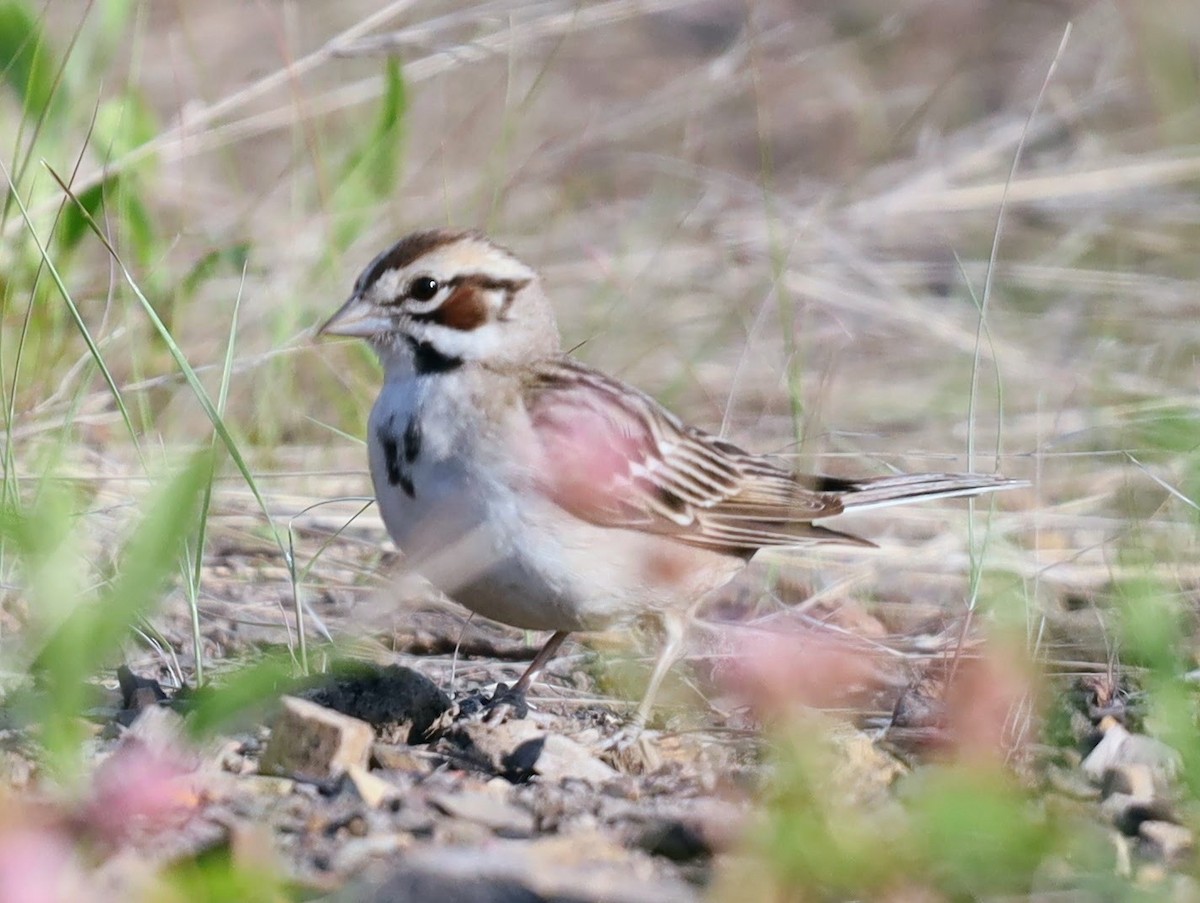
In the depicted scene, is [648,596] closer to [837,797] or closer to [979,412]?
[837,797]

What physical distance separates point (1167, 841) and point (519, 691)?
4.69ft

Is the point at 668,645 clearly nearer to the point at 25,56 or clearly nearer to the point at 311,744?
the point at 311,744

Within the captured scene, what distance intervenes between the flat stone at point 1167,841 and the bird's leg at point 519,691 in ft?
3.71

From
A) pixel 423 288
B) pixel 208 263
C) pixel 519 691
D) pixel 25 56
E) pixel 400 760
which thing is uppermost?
pixel 25 56

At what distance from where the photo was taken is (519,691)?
3.82m

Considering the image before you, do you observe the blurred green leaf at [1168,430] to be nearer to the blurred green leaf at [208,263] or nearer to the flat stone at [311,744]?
the flat stone at [311,744]

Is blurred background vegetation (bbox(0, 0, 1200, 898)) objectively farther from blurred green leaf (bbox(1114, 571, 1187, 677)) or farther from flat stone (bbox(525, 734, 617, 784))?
flat stone (bbox(525, 734, 617, 784))

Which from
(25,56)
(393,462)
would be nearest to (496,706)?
(393,462)

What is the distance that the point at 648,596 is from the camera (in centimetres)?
399

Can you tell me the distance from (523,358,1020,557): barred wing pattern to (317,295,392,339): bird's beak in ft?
1.09

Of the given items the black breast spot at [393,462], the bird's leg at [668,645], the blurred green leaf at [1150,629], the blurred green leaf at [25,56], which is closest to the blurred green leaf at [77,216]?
the blurred green leaf at [25,56]

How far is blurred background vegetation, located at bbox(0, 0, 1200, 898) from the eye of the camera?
11.7 feet

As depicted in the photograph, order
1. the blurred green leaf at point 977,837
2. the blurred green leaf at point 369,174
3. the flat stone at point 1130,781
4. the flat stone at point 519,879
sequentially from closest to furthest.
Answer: the blurred green leaf at point 977,837, the flat stone at point 519,879, the flat stone at point 1130,781, the blurred green leaf at point 369,174

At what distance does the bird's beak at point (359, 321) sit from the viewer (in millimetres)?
3889
